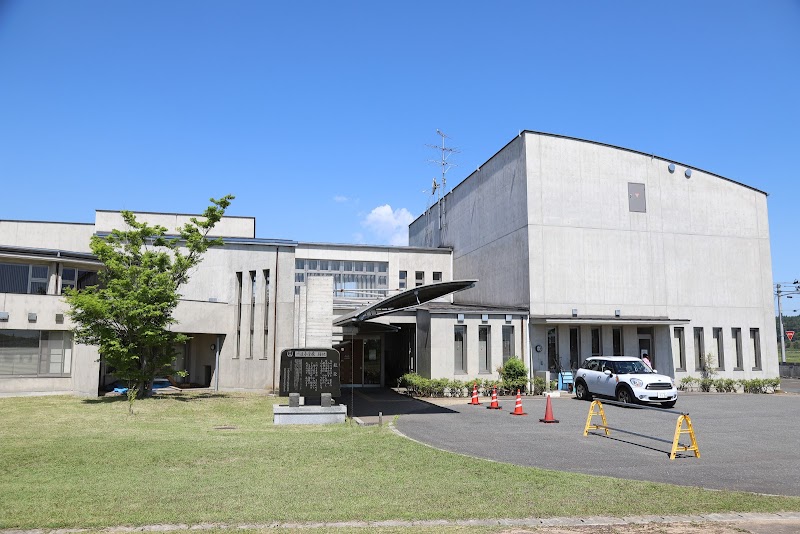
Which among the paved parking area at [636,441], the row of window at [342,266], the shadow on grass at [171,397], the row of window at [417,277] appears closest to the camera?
the paved parking area at [636,441]

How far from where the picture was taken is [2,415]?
59.0ft

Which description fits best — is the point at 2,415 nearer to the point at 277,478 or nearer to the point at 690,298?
the point at 277,478

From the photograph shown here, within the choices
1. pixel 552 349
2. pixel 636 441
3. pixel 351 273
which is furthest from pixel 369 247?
pixel 636 441

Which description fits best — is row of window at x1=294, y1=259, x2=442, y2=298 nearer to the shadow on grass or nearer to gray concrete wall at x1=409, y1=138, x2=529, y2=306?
gray concrete wall at x1=409, y1=138, x2=529, y2=306

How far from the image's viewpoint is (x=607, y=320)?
93.6ft

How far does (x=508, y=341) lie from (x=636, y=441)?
15.1 metres

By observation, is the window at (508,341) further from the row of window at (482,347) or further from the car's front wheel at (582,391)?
the car's front wheel at (582,391)

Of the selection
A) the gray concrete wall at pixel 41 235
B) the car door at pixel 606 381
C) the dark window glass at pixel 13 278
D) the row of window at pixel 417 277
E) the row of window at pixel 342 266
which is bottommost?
the car door at pixel 606 381

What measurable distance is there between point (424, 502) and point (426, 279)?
31721 millimetres

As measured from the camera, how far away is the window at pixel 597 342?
97.0 ft

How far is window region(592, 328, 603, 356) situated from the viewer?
97.0 feet

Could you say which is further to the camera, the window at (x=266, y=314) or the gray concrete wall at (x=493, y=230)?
the gray concrete wall at (x=493, y=230)

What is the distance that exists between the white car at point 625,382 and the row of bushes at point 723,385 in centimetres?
928

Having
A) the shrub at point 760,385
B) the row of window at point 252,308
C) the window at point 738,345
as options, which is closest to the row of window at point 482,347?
the row of window at point 252,308
